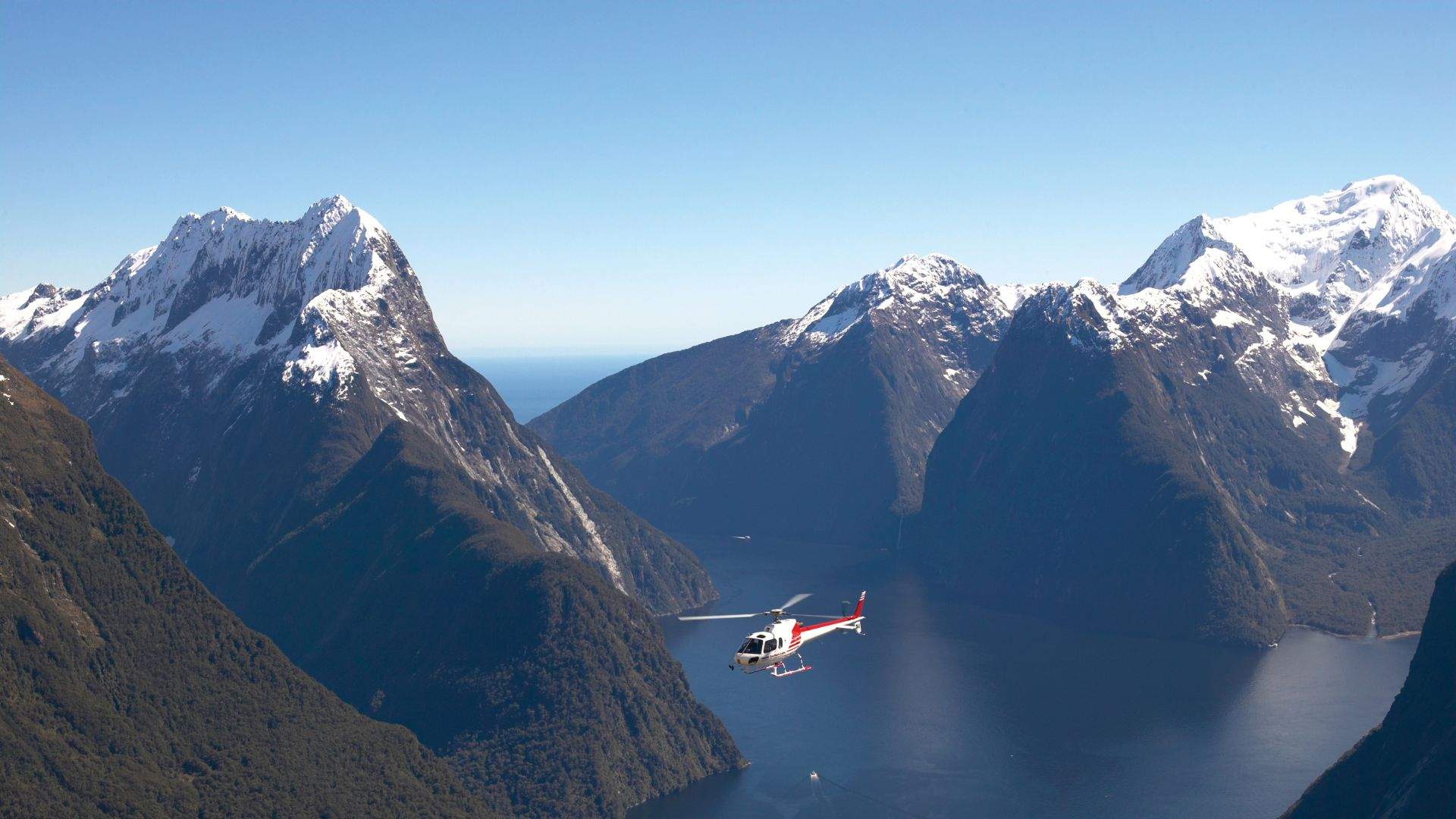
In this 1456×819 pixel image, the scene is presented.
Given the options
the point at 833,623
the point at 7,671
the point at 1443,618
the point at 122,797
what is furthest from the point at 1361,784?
the point at 7,671

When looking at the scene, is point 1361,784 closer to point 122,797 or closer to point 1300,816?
point 1300,816

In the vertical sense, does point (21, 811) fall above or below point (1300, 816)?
above

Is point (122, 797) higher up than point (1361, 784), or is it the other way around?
Result: point (122, 797)

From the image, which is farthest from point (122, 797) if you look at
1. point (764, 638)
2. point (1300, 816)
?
point (1300, 816)

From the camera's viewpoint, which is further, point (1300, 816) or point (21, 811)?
point (1300, 816)

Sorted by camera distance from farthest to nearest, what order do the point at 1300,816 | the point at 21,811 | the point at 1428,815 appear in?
the point at 1300,816 < the point at 21,811 < the point at 1428,815

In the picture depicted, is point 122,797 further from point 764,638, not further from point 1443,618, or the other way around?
point 1443,618

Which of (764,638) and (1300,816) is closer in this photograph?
(764,638)

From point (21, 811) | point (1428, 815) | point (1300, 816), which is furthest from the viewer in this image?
point (1300, 816)

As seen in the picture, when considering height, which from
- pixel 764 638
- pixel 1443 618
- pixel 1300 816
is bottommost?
pixel 1300 816
